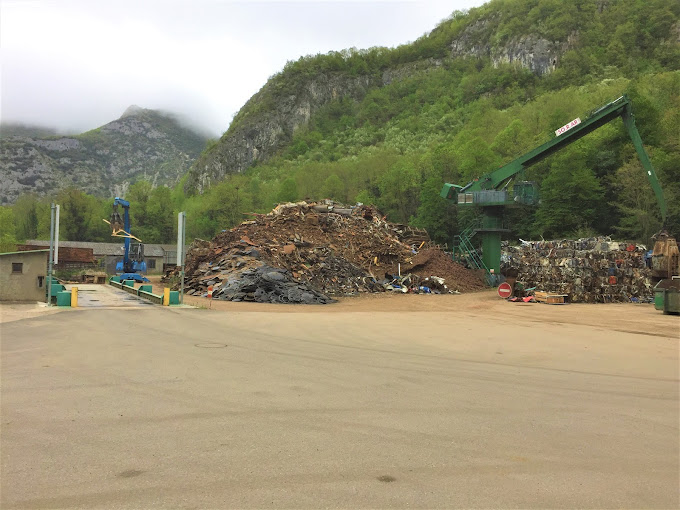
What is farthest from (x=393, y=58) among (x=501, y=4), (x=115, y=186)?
(x=115, y=186)

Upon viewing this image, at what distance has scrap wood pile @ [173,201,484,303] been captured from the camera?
2306cm

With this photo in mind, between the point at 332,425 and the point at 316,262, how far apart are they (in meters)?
22.6

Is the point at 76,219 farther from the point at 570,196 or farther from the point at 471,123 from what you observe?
the point at 570,196

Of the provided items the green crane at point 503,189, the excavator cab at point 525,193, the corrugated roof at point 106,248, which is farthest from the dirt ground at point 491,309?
the corrugated roof at point 106,248

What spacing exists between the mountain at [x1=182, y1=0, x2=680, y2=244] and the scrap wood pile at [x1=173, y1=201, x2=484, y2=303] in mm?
15306

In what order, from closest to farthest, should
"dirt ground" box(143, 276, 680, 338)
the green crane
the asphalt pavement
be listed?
the asphalt pavement
"dirt ground" box(143, 276, 680, 338)
the green crane

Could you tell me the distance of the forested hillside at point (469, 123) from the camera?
40.3 meters

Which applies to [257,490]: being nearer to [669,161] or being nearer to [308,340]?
[308,340]

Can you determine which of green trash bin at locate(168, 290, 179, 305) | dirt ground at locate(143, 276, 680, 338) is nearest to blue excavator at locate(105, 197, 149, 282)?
dirt ground at locate(143, 276, 680, 338)

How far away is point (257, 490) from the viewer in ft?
11.1

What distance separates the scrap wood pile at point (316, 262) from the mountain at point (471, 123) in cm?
1531

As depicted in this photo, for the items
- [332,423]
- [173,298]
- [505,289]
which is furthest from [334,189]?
[332,423]

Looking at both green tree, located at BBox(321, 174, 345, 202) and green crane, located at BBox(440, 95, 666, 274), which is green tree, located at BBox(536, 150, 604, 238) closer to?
green crane, located at BBox(440, 95, 666, 274)

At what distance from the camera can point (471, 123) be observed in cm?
8731
